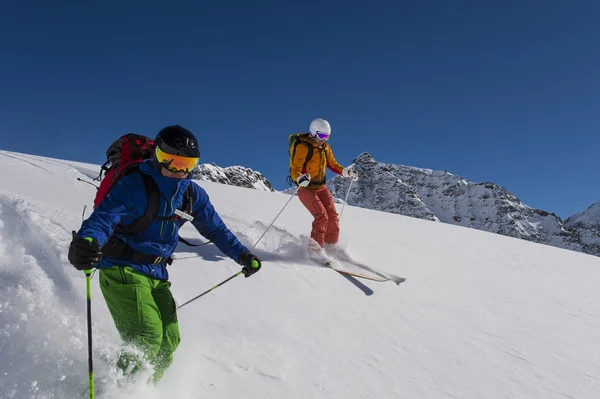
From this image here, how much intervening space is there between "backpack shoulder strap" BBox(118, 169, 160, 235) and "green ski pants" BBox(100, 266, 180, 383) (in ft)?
0.91

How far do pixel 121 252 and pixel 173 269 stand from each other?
2377 millimetres

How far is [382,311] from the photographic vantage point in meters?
4.92

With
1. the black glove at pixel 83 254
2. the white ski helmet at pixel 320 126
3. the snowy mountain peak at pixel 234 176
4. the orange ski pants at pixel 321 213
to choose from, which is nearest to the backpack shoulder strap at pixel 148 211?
the black glove at pixel 83 254

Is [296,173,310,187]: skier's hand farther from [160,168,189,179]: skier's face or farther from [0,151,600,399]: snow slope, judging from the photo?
[160,168,189,179]: skier's face

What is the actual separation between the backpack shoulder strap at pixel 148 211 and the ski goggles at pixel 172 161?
16cm

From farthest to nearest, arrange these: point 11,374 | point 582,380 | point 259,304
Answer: point 259,304, point 582,380, point 11,374

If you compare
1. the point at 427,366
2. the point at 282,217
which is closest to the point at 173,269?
the point at 427,366

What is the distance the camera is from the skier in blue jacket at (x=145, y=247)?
2.69 meters

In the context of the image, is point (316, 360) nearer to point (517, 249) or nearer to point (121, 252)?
point (121, 252)

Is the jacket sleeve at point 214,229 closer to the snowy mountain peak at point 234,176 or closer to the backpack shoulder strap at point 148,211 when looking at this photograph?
the backpack shoulder strap at point 148,211

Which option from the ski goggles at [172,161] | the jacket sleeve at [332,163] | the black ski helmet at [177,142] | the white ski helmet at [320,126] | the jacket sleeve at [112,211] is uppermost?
the white ski helmet at [320,126]

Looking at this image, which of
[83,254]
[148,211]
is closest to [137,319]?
[83,254]

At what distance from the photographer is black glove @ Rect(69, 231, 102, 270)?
2355 millimetres

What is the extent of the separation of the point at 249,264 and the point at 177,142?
46.9 inches
